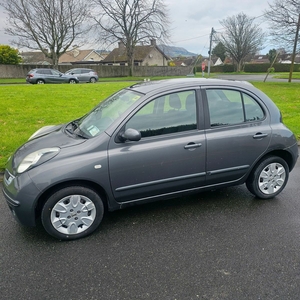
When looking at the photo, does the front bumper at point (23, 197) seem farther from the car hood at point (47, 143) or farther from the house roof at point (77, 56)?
the house roof at point (77, 56)

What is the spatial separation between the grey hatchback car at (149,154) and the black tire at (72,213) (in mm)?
10

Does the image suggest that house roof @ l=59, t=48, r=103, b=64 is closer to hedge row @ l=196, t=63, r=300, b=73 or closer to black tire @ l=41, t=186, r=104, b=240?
hedge row @ l=196, t=63, r=300, b=73

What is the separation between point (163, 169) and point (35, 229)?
164 cm

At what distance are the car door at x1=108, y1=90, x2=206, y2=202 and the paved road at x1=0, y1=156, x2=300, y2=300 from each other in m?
0.43

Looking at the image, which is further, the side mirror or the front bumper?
the side mirror

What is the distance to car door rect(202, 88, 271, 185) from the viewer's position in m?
3.31

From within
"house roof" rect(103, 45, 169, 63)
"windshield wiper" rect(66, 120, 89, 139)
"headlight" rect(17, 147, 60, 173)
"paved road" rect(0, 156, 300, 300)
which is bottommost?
"paved road" rect(0, 156, 300, 300)

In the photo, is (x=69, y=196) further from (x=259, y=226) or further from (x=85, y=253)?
(x=259, y=226)

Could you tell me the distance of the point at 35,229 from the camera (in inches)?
121

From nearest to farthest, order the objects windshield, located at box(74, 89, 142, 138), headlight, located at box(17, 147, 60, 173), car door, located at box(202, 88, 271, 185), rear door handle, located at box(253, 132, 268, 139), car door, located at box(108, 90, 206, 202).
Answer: headlight, located at box(17, 147, 60, 173) < car door, located at box(108, 90, 206, 202) < windshield, located at box(74, 89, 142, 138) < car door, located at box(202, 88, 271, 185) < rear door handle, located at box(253, 132, 268, 139)

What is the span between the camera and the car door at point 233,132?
331cm

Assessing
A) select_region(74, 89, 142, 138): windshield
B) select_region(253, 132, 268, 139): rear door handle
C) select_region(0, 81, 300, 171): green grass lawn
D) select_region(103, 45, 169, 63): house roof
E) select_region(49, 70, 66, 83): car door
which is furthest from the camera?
select_region(103, 45, 169, 63): house roof

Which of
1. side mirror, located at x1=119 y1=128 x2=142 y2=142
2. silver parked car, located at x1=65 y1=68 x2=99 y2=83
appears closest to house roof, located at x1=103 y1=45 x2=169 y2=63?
silver parked car, located at x1=65 y1=68 x2=99 y2=83

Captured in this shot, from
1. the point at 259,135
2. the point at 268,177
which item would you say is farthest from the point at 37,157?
the point at 268,177
